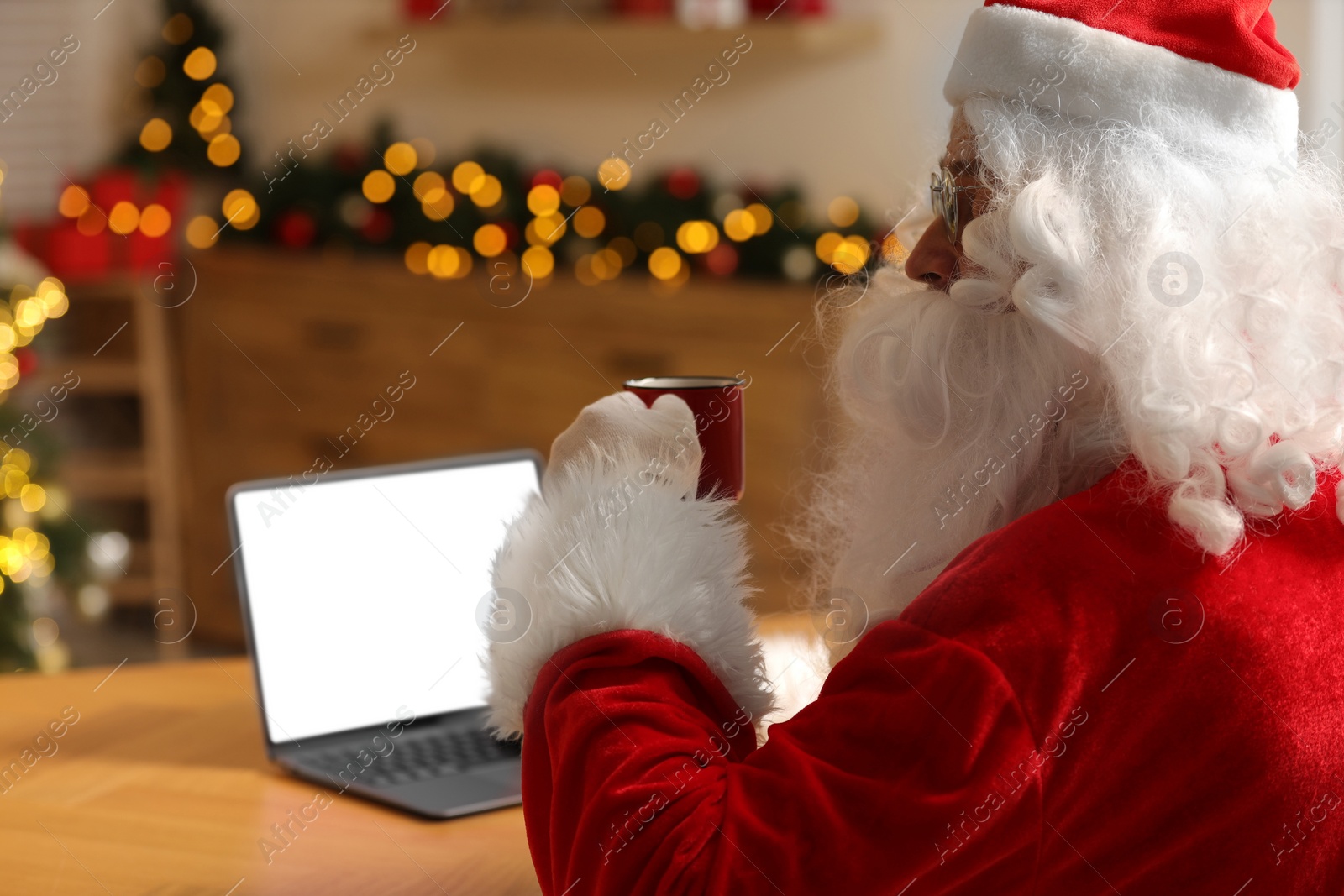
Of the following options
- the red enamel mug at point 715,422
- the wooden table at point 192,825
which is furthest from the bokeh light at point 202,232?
the red enamel mug at point 715,422

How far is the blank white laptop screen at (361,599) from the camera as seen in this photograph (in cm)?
125

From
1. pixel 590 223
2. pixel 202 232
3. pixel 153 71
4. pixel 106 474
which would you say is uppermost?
Answer: pixel 153 71

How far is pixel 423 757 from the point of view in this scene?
1220mm

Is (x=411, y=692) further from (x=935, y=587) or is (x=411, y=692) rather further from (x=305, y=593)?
(x=935, y=587)

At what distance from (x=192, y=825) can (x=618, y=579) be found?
1.62ft

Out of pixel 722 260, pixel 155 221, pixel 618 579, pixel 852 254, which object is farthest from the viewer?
pixel 155 221

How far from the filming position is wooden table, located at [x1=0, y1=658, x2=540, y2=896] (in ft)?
3.23

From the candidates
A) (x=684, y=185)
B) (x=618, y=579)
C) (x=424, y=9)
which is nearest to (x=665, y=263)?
(x=684, y=185)

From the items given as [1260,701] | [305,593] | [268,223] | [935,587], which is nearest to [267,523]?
[305,593]

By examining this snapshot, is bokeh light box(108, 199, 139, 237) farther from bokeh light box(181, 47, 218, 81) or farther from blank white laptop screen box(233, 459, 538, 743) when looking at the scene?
blank white laptop screen box(233, 459, 538, 743)

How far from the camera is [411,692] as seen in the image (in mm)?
1292

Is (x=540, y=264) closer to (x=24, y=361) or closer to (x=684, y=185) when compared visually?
(x=684, y=185)

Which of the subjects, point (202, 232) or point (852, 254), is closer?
point (852, 254)

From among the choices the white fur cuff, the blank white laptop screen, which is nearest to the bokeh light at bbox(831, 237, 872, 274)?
the blank white laptop screen
